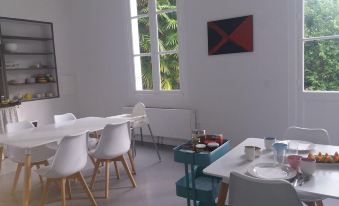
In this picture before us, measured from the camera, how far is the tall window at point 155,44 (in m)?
4.75

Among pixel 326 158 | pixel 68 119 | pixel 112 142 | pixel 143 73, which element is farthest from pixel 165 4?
pixel 326 158

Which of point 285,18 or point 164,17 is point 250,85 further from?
point 164,17

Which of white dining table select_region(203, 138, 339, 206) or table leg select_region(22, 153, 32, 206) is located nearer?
white dining table select_region(203, 138, 339, 206)

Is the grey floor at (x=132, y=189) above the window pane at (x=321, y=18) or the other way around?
the other way around

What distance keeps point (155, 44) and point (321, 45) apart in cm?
244

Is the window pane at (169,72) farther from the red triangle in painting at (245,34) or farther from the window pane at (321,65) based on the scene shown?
the window pane at (321,65)

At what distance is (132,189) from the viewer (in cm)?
314

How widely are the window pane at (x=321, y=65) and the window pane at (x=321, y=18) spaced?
0.12 meters

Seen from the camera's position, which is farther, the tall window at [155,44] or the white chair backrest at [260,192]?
the tall window at [155,44]

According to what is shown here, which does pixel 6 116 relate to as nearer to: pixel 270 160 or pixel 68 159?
pixel 68 159

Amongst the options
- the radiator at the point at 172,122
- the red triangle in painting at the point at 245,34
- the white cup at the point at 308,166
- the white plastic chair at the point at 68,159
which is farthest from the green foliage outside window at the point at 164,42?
the white cup at the point at 308,166

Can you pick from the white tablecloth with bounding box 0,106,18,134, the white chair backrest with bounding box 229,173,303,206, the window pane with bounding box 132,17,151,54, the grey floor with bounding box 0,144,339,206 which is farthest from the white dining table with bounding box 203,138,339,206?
the white tablecloth with bounding box 0,106,18,134

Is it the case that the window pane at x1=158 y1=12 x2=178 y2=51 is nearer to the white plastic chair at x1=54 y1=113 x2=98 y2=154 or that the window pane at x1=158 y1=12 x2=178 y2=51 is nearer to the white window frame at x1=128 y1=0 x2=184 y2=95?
the white window frame at x1=128 y1=0 x2=184 y2=95

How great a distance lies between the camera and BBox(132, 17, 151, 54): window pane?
16.5 feet
